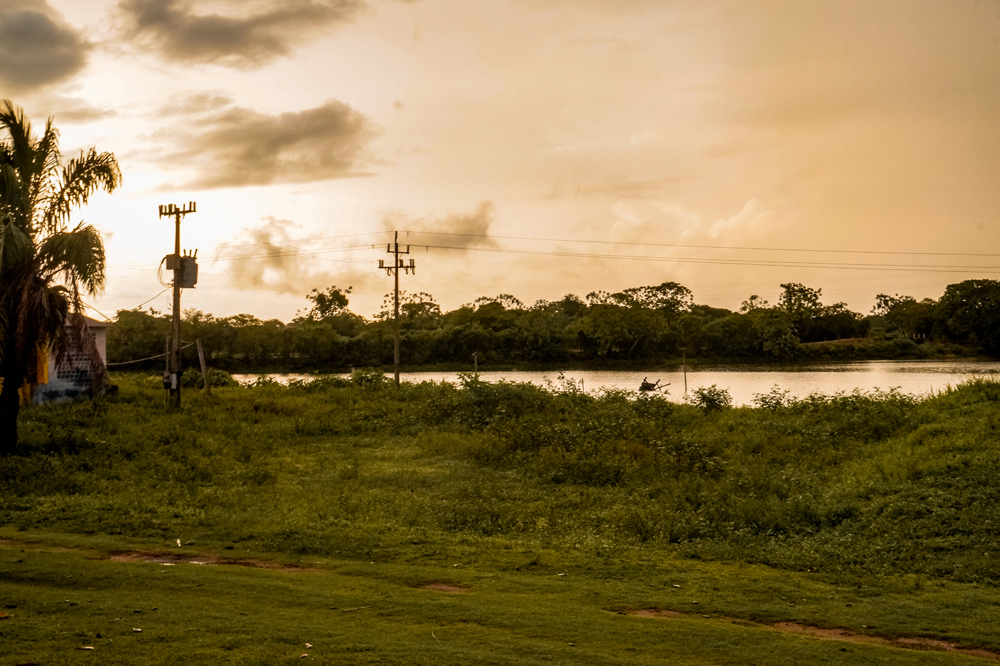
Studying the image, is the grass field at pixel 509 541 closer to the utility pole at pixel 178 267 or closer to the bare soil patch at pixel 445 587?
the bare soil patch at pixel 445 587

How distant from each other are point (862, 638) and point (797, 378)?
152ft

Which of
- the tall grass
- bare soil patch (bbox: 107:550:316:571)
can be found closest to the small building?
the tall grass

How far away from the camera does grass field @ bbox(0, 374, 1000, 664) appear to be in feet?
21.3

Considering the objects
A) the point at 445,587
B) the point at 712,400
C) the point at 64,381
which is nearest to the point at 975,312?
→ the point at 712,400

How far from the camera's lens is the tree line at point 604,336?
205 ft

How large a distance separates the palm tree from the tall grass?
6.74 feet

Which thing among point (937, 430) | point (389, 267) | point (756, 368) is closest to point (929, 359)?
point (756, 368)

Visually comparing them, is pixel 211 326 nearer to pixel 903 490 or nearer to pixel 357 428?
pixel 357 428

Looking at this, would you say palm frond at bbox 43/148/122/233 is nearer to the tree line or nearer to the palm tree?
the palm tree

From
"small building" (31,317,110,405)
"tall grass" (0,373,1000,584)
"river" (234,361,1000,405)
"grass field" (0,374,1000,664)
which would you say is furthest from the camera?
"river" (234,361,1000,405)

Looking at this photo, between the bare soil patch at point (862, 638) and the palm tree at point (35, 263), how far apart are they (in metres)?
13.1

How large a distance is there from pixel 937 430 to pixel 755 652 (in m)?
14.3

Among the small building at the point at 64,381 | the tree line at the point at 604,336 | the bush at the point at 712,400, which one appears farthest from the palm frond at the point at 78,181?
the tree line at the point at 604,336

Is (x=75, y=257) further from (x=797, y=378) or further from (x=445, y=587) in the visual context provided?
(x=797, y=378)
